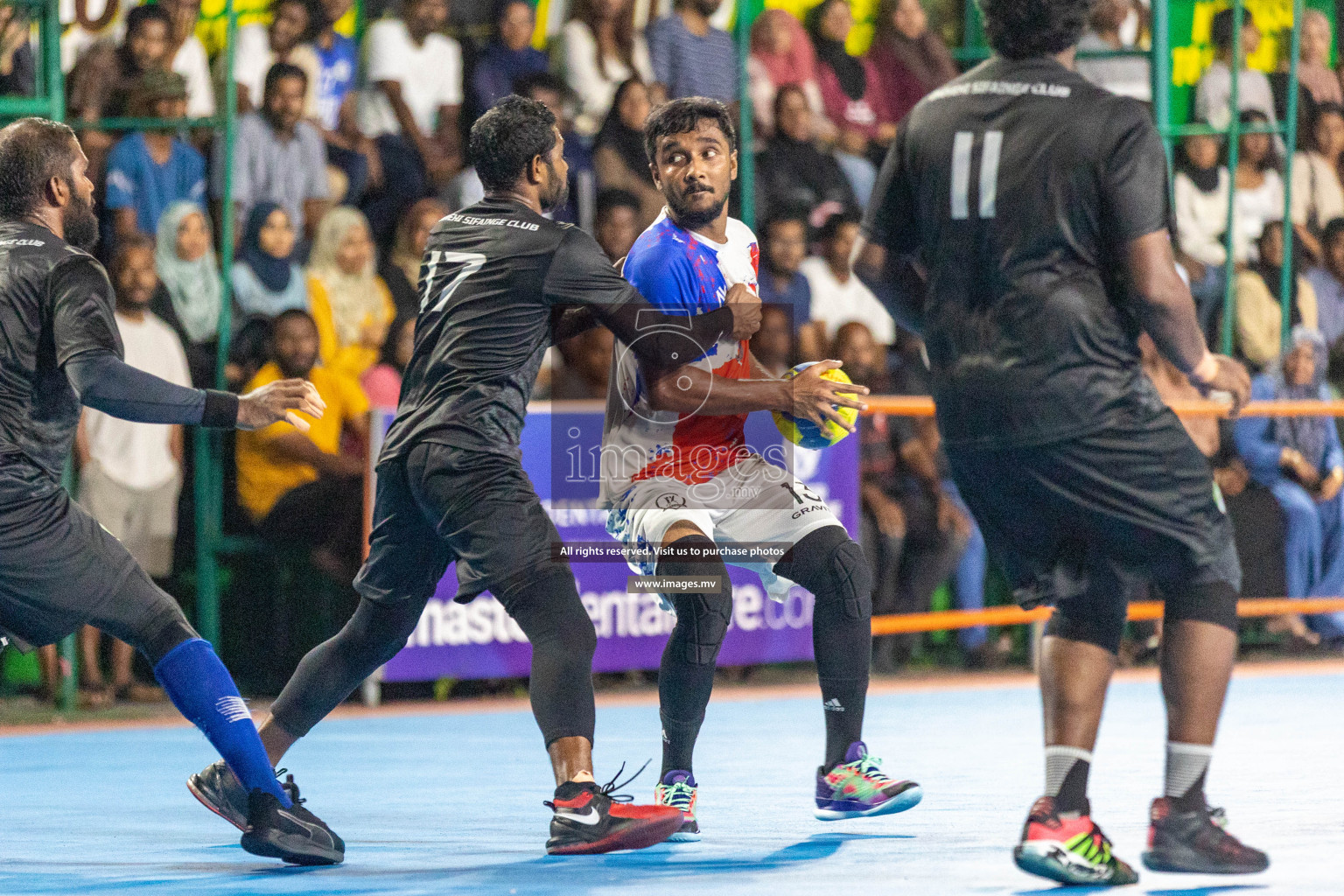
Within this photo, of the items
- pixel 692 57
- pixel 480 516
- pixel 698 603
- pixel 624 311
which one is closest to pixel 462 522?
pixel 480 516

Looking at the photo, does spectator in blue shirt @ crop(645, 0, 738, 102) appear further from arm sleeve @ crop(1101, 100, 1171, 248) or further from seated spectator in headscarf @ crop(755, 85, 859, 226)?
arm sleeve @ crop(1101, 100, 1171, 248)

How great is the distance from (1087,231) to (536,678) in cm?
194

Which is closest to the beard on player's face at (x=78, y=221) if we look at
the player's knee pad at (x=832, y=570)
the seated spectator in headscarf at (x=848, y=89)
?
the player's knee pad at (x=832, y=570)

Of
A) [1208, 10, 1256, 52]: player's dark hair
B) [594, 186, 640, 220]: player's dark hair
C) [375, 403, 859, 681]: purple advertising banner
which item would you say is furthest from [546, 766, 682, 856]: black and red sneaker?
[1208, 10, 1256, 52]: player's dark hair

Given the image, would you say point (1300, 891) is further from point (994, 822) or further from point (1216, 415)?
point (1216, 415)

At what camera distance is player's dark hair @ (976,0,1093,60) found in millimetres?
4449

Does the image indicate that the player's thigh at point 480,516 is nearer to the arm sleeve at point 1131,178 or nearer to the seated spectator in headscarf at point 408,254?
the arm sleeve at point 1131,178

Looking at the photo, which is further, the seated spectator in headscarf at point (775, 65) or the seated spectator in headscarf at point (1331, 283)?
the seated spectator in headscarf at point (1331, 283)

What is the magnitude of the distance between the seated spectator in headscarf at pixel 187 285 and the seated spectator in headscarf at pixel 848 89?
4.49m

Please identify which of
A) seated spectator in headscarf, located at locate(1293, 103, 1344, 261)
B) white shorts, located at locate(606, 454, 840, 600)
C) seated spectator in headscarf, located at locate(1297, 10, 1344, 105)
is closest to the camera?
white shorts, located at locate(606, 454, 840, 600)

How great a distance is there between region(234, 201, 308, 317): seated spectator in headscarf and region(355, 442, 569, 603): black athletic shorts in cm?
501

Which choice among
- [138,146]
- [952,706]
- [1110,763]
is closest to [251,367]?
[138,146]

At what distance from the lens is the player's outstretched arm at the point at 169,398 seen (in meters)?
4.77

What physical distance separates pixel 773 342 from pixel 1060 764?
19.9ft
